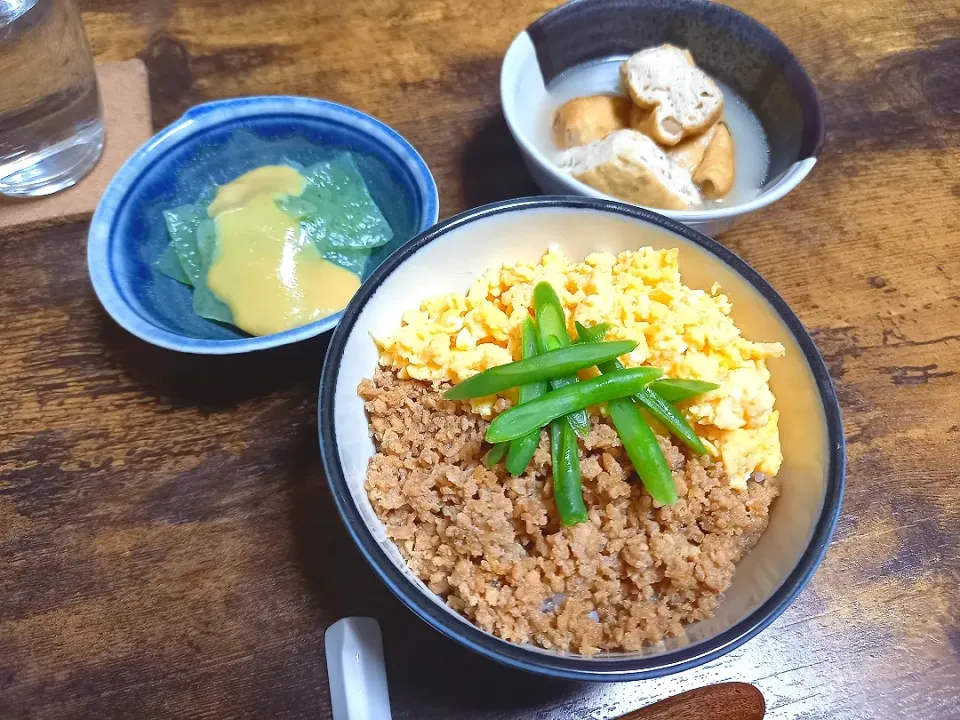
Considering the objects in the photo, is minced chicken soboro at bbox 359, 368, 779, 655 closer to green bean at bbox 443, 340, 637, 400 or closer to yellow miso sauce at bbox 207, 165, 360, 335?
green bean at bbox 443, 340, 637, 400

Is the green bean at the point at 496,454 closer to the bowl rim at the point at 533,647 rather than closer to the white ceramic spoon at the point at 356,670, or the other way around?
the bowl rim at the point at 533,647

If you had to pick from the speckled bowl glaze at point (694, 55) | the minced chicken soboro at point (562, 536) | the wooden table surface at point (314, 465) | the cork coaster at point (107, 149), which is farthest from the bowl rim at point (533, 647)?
the cork coaster at point (107, 149)

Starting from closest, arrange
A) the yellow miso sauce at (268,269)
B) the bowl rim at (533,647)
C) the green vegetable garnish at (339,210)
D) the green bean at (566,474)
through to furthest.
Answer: the bowl rim at (533,647) → the green bean at (566,474) → the yellow miso sauce at (268,269) → the green vegetable garnish at (339,210)

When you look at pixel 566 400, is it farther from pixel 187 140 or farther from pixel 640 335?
pixel 187 140

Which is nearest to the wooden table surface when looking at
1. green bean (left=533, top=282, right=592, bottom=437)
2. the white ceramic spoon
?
the white ceramic spoon

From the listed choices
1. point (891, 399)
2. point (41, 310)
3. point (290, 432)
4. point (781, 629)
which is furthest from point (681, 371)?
point (41, 310)

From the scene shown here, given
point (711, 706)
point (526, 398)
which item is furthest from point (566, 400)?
point (711, 706)

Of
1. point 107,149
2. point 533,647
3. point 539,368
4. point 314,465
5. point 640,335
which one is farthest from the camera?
point 107,149

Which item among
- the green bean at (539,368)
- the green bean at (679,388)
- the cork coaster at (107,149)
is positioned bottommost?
the green bean at (679,388)
